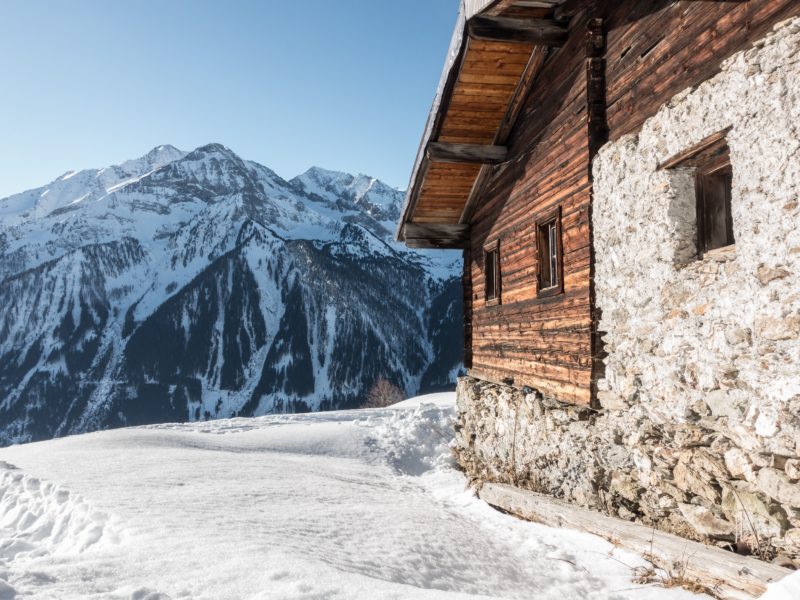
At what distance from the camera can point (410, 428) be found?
1270cm

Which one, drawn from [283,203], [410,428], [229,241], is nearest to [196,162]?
[283,203]

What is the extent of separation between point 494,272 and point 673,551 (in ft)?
19.7

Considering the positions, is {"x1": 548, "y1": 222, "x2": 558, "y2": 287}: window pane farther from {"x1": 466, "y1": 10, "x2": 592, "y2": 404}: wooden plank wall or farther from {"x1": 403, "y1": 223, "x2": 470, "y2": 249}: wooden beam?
{"x1": 403, "y1": 223, "x2": 470, "y2": 249}: wooden beam

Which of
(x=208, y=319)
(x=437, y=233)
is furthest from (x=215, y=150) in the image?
(x=437, y=233)

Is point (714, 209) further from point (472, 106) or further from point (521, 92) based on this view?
point (472, 106)

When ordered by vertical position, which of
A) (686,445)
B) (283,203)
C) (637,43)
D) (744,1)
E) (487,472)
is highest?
(283,203)

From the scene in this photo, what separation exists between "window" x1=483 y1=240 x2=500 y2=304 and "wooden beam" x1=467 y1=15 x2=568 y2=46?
11.4ft

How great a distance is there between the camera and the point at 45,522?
4.83m

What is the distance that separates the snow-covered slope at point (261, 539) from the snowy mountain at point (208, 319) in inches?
3046

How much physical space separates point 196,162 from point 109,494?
187521 mm

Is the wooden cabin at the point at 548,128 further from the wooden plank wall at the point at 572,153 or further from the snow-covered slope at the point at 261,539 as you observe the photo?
the snow-covered slope at the point at 261,539

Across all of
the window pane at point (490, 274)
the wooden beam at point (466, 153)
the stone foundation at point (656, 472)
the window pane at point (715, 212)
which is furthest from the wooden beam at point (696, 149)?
the window pane at point (490, 274)

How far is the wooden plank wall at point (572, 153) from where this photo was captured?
4531 mm

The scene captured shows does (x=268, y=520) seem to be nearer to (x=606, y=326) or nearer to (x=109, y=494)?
(x=109, y=494)
